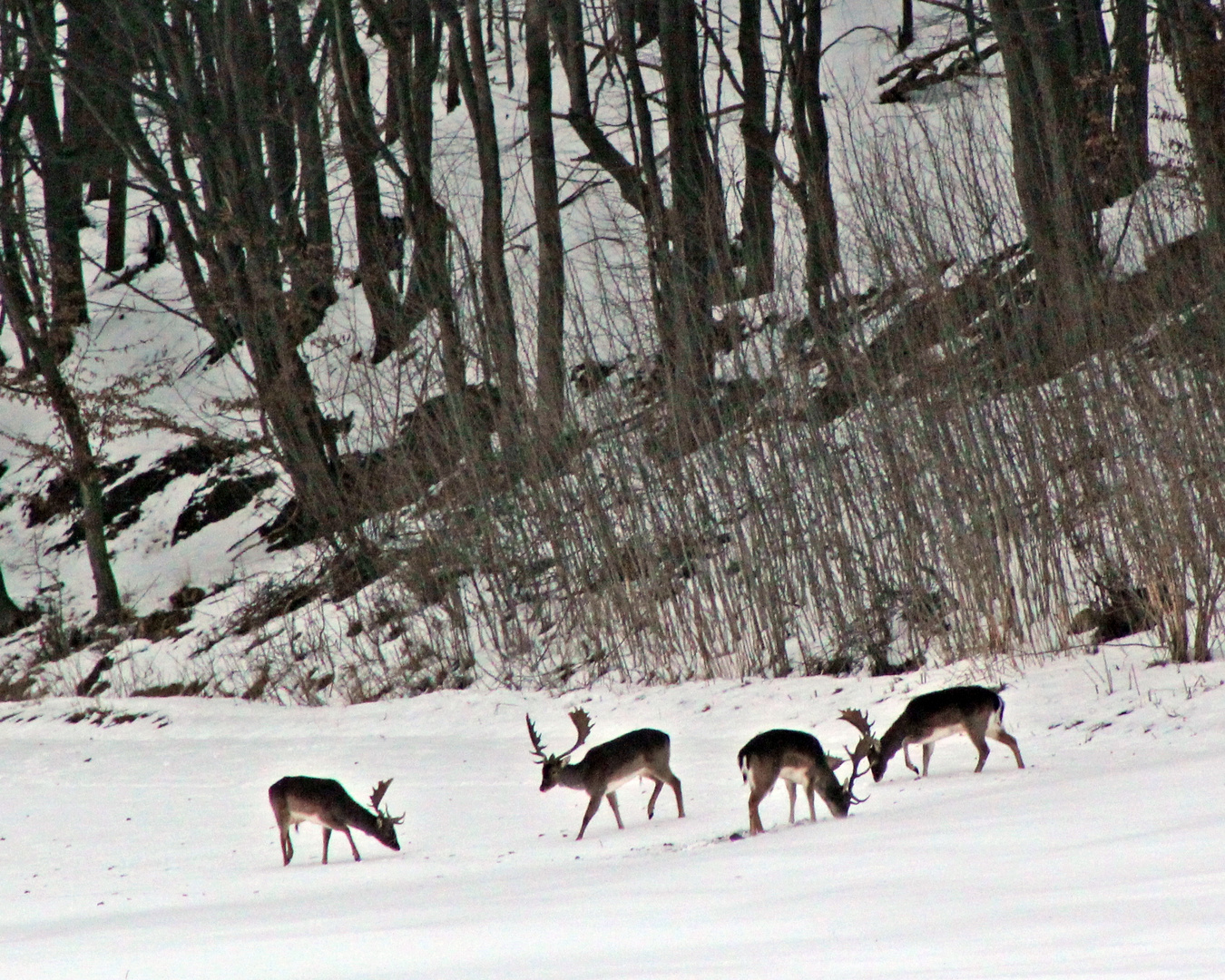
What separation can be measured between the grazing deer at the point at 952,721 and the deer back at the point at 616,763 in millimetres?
1075

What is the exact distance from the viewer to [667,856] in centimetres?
579

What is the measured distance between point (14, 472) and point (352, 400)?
6863 millimetres

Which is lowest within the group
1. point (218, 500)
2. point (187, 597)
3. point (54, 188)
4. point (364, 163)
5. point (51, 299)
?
point (187, 597)

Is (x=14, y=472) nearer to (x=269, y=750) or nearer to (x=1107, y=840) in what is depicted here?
(x=269, y=750)

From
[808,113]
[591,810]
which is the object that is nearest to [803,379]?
[591,810]

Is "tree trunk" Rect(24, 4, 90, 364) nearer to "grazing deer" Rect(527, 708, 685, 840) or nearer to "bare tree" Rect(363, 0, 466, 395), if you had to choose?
"bare tree" Rect(363, 0, 466, 395)

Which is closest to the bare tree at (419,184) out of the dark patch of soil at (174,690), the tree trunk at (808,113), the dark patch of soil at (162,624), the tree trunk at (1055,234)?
the tree trunk at (808,113)

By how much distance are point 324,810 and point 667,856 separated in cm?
182

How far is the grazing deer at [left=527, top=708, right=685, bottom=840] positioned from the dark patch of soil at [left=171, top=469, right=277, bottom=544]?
1536 cm

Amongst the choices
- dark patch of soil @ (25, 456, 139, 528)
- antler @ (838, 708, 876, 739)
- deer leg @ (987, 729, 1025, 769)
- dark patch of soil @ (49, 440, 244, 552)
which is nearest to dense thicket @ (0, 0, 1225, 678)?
deer leg @ (987, 729, 1025, 769)

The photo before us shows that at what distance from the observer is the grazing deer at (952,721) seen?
6.83m

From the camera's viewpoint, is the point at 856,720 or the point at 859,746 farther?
the point at 856,720

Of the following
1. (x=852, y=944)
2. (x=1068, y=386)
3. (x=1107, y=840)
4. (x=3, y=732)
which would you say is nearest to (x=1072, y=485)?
(x=1068, y=386)

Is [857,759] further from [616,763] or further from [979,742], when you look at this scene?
[616,763]
